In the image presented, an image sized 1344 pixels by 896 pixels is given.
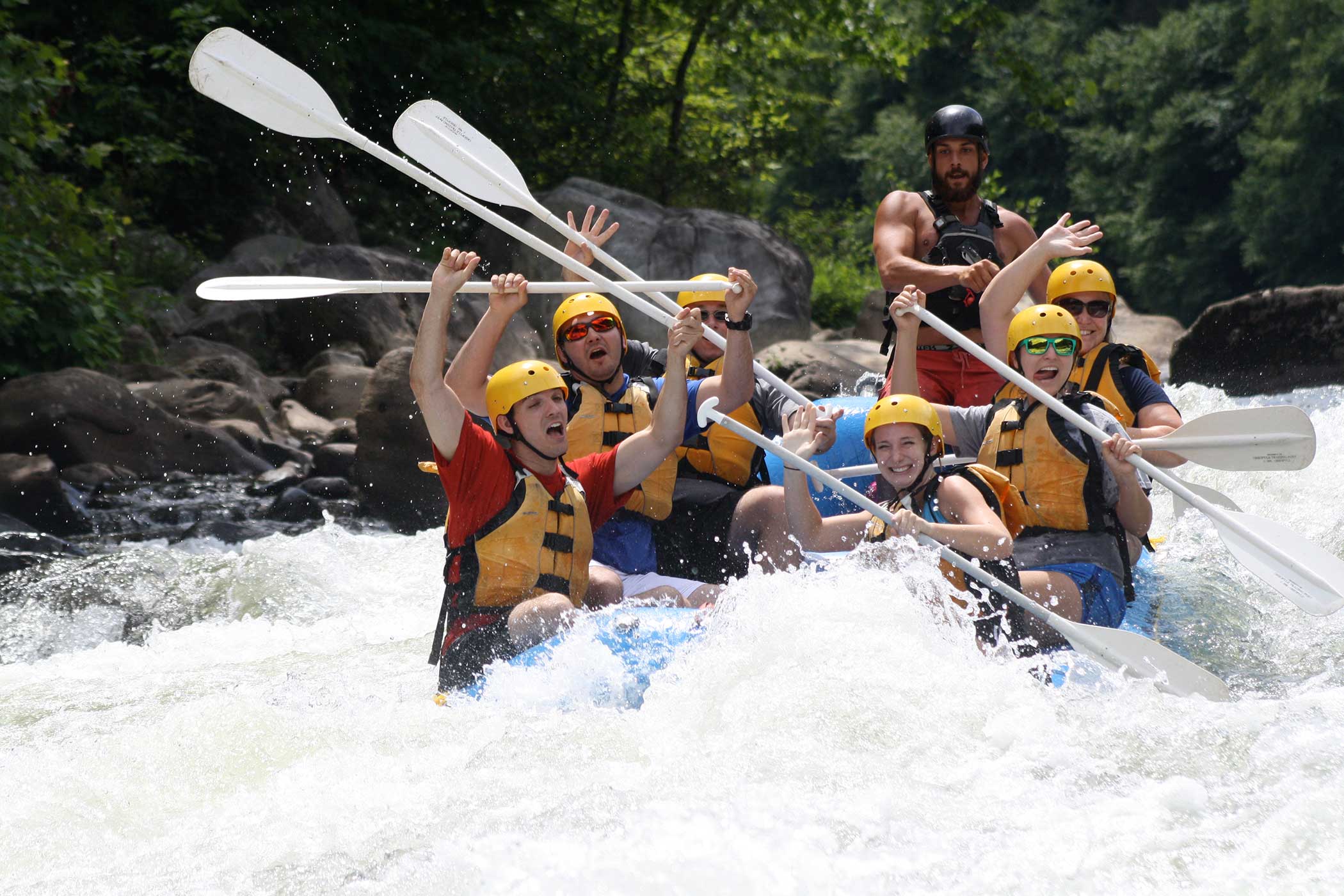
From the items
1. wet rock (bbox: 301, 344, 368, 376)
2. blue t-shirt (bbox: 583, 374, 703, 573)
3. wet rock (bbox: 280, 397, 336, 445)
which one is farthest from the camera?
wet rock (bbox: 301, 344, 368, 376)

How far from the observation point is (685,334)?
3.90 m

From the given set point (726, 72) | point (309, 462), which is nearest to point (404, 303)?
point (309, 462)

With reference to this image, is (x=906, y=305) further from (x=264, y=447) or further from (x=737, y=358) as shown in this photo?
(x=264, y=447)

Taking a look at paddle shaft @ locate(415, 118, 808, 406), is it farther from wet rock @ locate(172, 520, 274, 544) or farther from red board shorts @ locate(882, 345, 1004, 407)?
wet rock @ locate(172, 520, 274, 544)

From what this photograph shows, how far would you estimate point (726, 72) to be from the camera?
1503 centimetres

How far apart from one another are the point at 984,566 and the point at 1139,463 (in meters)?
0.55

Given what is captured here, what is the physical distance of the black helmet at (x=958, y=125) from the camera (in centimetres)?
477

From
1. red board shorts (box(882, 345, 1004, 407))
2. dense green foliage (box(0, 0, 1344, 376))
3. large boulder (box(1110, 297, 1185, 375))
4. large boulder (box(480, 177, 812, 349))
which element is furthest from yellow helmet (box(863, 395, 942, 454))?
large boulder (box(1110, 297, 1185, 375))

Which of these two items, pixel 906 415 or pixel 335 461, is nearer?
pixel 906 415

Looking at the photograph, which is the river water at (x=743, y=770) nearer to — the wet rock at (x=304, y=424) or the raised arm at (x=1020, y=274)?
the raised arm at (x=1020, y=274)

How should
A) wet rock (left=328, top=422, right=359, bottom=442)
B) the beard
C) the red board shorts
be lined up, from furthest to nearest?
wet rock (left=328, top=422, right=359, bottom=442) < the beard < the red board shorts

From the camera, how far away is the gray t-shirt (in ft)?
12.8

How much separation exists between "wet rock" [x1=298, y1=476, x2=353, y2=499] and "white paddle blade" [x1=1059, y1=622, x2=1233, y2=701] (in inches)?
227

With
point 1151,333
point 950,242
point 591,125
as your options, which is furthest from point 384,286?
point 591,125
